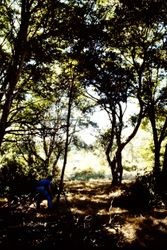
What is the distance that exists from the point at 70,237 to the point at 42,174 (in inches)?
628

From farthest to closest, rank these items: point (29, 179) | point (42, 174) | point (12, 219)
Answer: point (42, 174)
point (29, 179)
point (12, 219)

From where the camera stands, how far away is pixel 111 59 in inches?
773

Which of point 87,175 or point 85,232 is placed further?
point 87,175

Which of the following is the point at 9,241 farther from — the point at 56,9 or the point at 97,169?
the point at 97,169

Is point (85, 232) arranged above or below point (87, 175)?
below

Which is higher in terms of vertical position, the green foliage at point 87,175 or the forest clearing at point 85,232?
the green foliage at point 87,175

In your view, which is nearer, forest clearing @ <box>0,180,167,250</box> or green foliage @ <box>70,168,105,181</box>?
forest clearing @ <box>0,180,167,250</box>

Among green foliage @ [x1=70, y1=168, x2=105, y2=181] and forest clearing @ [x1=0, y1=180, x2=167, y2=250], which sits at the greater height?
green foliage @ [x1=70, y1=168, x2=105, y2=181]

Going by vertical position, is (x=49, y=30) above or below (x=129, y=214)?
above

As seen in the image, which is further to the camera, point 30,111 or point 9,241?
point 30,111

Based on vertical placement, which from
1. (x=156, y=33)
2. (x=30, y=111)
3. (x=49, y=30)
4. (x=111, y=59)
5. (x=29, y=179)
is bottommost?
(x=29, y=179)


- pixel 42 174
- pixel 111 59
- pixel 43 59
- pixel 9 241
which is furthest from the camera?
pixel 42 174

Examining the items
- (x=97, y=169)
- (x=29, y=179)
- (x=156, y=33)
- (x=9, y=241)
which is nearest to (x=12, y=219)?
(x=9, y=241)

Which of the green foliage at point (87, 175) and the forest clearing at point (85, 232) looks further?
the green foliage at point (87, 175)
